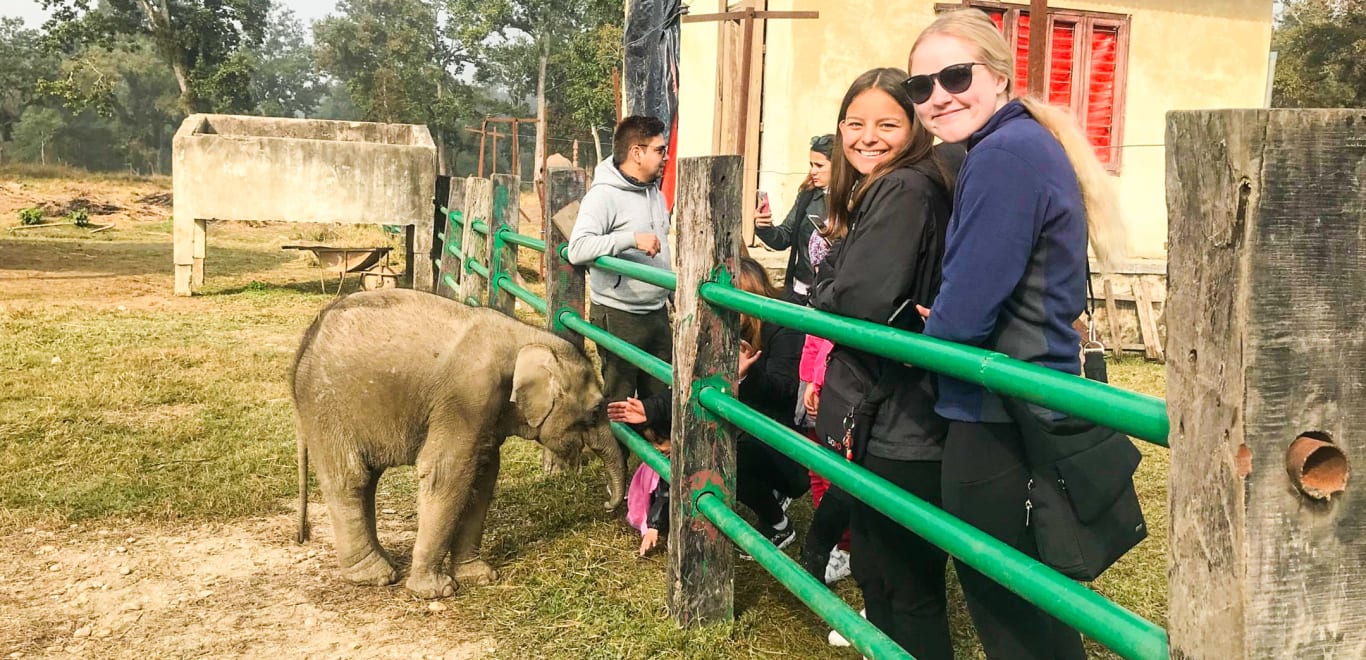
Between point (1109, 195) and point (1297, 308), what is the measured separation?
0.96 meters

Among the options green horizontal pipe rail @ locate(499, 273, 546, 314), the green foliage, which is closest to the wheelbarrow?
green horizontal pipe rail @ locate(499, 273, 546, 314)

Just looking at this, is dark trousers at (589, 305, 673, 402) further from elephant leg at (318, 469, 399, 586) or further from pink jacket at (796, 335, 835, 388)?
pink jacket at (796, 335, 835, 388)

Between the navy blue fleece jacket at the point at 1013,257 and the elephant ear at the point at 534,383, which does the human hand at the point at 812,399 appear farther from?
the elephant ear at the point at 534,383

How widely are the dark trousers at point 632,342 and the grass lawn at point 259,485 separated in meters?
0.56

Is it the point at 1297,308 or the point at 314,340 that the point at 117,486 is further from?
the point at 1297,308

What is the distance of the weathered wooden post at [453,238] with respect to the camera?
9.61 metres

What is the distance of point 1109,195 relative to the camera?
7.15ft

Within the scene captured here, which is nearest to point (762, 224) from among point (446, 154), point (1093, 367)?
point (1093, 367)

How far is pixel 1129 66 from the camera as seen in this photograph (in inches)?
412

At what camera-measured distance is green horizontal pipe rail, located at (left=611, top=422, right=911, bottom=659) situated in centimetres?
238

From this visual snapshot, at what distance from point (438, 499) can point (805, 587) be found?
1662 millimetres

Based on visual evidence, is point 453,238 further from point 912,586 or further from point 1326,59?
point 1326,59

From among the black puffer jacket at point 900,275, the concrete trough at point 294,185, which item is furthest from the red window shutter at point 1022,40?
the black puffer jacket at point 900,275

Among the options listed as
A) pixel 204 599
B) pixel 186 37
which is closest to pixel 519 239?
pixel 204 599
